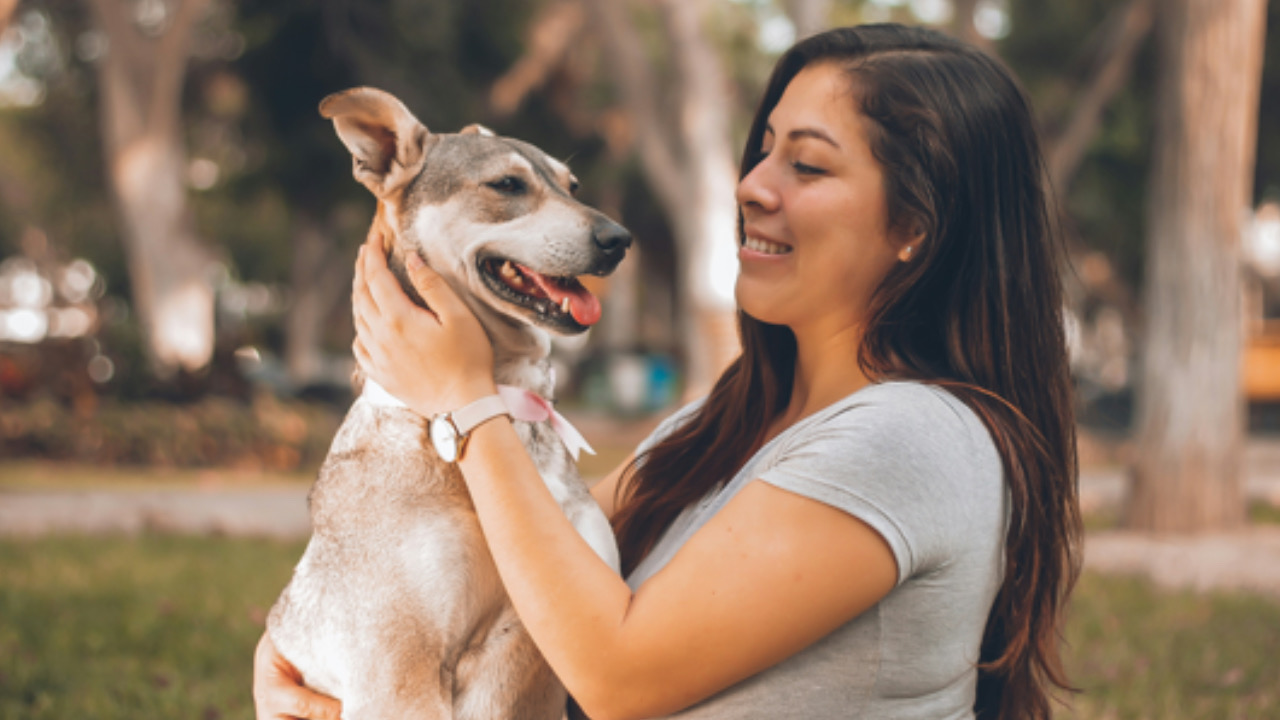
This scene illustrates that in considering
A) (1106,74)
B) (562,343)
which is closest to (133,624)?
(562,343)

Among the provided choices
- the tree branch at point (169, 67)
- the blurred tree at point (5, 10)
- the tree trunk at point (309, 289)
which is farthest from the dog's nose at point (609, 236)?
the tree trunk at point (309, 289)

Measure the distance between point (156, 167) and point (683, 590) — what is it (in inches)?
564

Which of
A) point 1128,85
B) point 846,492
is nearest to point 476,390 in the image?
point 846,492

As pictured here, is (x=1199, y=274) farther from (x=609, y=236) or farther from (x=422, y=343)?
(x=422, y=343)

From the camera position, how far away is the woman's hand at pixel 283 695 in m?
2.16

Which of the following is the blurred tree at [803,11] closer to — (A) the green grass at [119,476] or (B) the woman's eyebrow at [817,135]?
(A) the green grass at [119,476]

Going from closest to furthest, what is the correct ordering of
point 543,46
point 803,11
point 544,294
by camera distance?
point 544,294
point 803,11
point 543,46

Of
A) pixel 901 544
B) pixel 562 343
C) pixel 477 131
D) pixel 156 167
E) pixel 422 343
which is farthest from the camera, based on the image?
pixel 156 167

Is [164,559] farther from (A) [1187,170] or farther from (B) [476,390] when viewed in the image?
(A) [1187,170]

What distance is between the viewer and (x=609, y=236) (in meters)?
2.29

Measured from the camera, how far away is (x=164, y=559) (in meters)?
6.81

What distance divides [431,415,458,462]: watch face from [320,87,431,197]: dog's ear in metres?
0.68

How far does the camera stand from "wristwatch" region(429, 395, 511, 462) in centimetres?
193

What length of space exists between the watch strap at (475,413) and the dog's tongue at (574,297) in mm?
310
